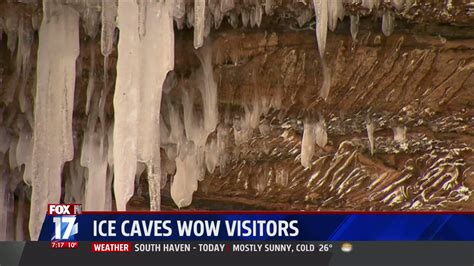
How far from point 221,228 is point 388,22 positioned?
1.40 metres

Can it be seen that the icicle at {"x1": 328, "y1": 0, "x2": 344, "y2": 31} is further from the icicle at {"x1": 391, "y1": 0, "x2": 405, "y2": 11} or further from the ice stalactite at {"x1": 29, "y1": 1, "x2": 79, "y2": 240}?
the ice stalactite at {"x1": 29, "y1": 1, "x2": 79, "y2": 240}

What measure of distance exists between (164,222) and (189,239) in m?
0.29

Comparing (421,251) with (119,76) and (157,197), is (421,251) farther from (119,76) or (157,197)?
(119,76)

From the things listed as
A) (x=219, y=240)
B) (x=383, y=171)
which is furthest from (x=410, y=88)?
(x=219, y=240)

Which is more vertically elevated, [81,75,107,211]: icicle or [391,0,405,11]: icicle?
[391,0,405,11]: icicle

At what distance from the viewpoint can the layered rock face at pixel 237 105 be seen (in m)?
3.63

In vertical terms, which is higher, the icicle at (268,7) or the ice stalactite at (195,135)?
the icicle at (268,7)

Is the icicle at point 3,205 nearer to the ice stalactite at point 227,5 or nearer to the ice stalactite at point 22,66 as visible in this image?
the ice stalactite at point 22,66

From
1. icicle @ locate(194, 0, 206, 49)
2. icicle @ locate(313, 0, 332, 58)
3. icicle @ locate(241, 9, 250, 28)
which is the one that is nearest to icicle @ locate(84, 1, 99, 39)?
icicle @ locate(194, 0, 206, 49)

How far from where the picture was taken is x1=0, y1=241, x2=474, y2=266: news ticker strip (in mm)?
3285

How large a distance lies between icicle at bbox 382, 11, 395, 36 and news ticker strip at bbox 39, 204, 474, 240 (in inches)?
41.1

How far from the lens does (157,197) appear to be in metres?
3.80

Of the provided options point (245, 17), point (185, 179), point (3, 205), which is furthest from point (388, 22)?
point (3, 205)

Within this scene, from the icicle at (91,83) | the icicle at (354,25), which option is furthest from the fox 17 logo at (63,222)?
the icicle at (354,25)
